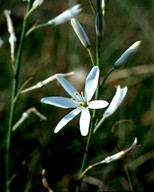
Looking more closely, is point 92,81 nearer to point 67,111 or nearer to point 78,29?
point 78,29

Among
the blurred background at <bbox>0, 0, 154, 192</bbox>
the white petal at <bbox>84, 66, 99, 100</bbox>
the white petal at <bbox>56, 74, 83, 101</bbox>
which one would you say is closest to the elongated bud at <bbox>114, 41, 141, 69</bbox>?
the white petal at <bbox>84, 66, 99, 100</bbox>

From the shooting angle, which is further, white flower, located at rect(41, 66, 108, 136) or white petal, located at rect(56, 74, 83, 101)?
white petal, located at rect(56, 74, 83, 101)

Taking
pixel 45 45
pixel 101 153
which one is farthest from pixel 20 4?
pixel 101 153

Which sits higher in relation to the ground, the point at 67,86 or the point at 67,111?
the point at 67,86

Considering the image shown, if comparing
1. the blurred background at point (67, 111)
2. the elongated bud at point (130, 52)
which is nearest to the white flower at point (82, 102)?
the elongated bud at point (130, 52)

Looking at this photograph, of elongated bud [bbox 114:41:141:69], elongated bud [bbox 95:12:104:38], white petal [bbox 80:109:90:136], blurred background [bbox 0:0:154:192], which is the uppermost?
elongated bud [bbox 95:12:104:38]

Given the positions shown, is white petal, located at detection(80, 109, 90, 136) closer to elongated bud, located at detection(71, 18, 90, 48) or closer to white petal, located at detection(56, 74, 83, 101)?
white petal, located at detection(56, 74, 83, 101)

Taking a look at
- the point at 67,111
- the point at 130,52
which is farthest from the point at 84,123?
the point at 67,111

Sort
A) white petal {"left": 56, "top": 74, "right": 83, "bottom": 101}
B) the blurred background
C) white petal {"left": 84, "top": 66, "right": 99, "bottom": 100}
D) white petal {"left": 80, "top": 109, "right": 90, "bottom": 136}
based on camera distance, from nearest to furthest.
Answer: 1. white petal {"left": 80, "top": 109, "right": 90, "bottom": 136}
2. white petal {"left": 84, "top": 66, "right": 99, "bottom": 100}
3. white petal {"left": 56, "top": 74, "right": 83, "bottom": 101}
4. the blurred background

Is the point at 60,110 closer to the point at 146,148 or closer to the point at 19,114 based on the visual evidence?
the point at 19,114
